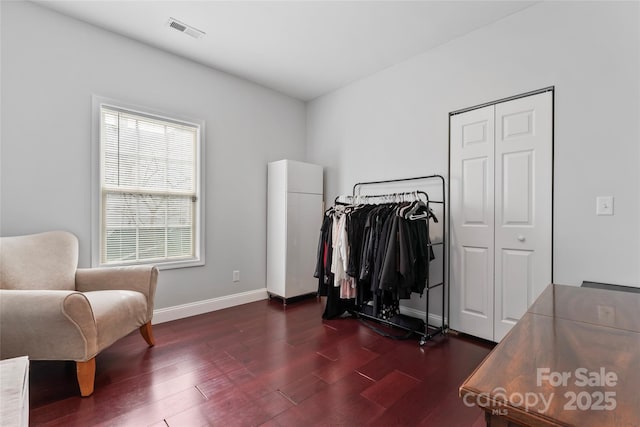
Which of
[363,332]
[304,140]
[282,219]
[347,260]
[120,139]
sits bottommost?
[363,332]

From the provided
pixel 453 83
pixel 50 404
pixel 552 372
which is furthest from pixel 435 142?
pixel 50 404

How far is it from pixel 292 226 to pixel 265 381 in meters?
1.94

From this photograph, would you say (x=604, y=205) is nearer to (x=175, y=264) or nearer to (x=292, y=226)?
(x=292, y=226)

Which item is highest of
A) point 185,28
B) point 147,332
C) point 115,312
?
point 185,28

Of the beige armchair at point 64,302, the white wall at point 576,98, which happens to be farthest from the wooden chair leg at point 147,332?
the white wall at point 576,98

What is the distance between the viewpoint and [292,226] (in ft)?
11.9

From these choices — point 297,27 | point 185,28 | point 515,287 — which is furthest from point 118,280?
point 515,287

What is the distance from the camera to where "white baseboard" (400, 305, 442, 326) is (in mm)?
2863

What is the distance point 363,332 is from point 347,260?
678mm

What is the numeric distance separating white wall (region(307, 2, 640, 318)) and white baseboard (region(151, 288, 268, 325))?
2440 mm

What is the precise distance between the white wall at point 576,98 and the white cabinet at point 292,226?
4.73 ft

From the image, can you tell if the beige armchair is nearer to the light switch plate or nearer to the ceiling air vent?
the ceiling air vent

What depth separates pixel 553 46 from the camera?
223 cm

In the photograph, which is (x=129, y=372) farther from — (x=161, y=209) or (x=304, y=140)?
(x=304, y=140)
